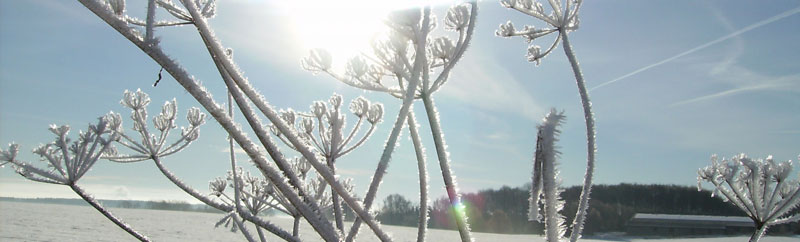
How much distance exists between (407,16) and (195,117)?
4448 millimetres

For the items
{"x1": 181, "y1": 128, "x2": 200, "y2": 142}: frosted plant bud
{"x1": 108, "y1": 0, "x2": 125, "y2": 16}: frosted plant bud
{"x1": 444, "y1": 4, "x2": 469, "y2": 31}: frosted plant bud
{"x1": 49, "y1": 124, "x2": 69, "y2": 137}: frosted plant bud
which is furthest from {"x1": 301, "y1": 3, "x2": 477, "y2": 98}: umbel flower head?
{"x1": 49, "y1": 124, "x2": 69, "y2": 137}: frosted plant bud

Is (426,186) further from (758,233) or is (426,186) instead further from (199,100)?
(758,233)

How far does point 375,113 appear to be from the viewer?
3.93 m

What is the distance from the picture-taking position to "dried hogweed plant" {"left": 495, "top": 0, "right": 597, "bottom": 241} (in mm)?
2920

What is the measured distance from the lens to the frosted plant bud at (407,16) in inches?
68.4

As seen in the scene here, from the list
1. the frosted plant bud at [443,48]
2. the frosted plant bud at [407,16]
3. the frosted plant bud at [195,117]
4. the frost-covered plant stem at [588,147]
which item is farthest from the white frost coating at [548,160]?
the frosted plant bud at [195,117]

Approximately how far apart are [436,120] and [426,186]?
503 mm

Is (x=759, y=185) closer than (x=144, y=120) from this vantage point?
No

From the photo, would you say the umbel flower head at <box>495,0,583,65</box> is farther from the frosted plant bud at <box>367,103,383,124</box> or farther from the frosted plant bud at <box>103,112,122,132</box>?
the frosted plant bud at <box>103,112,122,132</box>

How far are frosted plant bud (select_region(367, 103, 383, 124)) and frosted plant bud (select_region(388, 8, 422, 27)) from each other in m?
2.10

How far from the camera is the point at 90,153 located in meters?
4.85

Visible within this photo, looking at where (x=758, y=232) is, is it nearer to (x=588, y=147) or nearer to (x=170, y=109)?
(x=588, y=147)

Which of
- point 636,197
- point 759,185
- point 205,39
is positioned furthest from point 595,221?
point 205,39

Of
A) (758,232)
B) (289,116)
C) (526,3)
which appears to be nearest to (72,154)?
(289,116)
